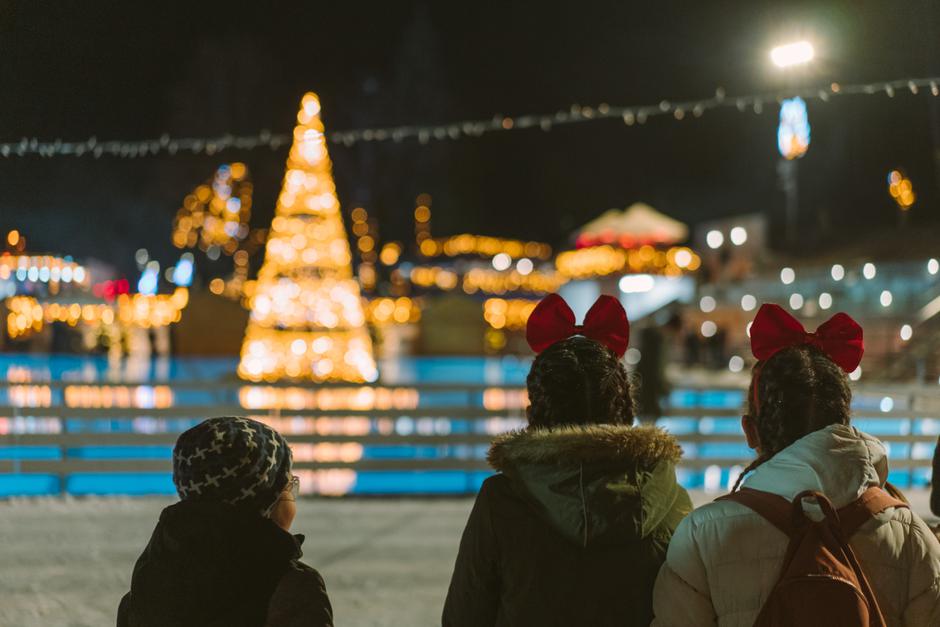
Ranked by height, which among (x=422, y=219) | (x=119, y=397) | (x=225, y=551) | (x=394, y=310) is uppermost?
(x=422, y=219)

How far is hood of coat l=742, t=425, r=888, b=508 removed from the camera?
1.74 metres

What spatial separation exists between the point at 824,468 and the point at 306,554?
4.55 m

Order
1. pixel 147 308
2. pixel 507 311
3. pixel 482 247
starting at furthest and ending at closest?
pixel 482 247
pixel 507 311
pixel 147 308

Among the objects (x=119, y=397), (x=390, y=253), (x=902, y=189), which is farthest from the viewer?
(x=390, y=253)

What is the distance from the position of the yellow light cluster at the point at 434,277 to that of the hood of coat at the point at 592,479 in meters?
41.3

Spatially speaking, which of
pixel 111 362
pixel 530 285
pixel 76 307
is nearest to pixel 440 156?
pixel 530 285

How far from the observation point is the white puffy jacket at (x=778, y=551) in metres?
1.72

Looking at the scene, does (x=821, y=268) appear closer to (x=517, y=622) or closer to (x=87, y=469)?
(x=87, y=469)

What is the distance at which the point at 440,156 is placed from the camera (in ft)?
134

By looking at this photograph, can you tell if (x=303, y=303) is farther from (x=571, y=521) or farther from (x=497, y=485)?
(x=571, y=521)

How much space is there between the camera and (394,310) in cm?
3622

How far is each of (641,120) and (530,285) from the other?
39.4 metres

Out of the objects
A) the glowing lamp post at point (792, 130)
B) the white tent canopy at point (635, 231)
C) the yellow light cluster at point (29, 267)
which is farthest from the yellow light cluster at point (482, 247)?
the yellow light cluster at point (29, 267)

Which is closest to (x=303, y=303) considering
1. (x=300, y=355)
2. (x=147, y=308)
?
(x=300, y=355)
